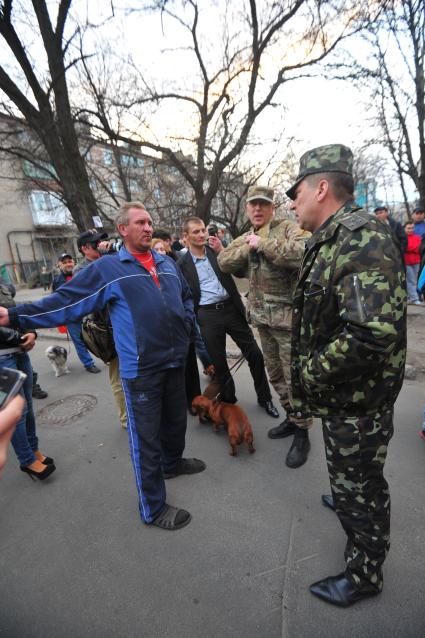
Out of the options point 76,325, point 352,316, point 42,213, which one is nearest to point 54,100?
point 76,325

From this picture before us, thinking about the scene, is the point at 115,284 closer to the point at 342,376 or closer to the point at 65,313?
the point at 65,313

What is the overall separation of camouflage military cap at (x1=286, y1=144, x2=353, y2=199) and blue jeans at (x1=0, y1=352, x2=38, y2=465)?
2572 millimetres

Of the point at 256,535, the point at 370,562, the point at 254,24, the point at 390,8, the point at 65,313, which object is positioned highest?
the point at 254,24

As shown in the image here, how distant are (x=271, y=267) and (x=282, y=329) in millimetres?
566

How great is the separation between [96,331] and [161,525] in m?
1.68

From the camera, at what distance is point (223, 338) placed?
3586 millimetres

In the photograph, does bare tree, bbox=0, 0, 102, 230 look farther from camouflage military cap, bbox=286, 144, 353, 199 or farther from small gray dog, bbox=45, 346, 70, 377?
camouflage military cap, bbox=286, 144, 353, 199

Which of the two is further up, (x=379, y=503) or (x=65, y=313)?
(x=65, y=313)

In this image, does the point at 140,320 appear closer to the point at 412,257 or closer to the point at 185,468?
the point at 185,468

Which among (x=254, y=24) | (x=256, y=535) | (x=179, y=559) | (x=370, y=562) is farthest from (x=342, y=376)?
(x=254, y=24)

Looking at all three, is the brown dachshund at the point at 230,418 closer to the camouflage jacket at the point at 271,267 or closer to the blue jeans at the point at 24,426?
the camouflage jacket at the point at 271,267

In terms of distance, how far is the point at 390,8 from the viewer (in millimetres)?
5008

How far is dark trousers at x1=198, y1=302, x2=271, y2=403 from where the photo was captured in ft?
11.5

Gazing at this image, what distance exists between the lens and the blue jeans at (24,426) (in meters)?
2.64
